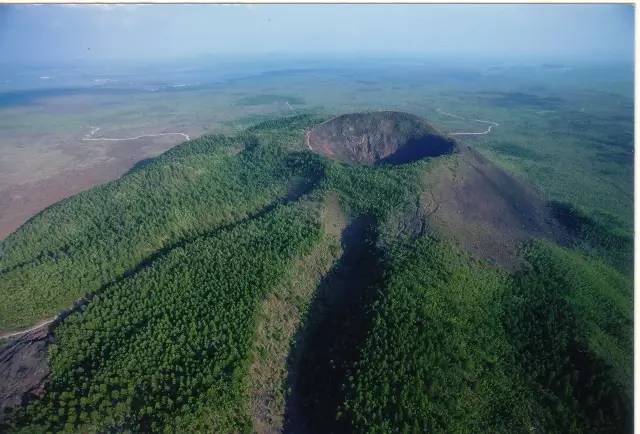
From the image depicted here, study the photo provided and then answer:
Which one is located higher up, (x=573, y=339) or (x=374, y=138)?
(x=374, y=138)

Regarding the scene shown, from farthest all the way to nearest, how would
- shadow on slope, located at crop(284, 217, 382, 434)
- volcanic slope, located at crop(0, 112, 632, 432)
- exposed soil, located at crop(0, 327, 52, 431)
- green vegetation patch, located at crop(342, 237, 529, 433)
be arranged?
exposed soil, located at crop(0, 327, 52, 431) < shadow on slope, located at crop(284, 217, 382, 434) < volcanic slope, located at crop(0, 112, 632, 432) < green vegetation patch, located at crop(342, 237, 529, 433)

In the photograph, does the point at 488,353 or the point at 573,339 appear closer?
the point at 488,353

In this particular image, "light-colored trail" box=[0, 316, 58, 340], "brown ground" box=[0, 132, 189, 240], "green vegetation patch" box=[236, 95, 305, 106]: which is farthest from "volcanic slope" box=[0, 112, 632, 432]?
"green vegetation patch" box=[236, 95, 305, 106]

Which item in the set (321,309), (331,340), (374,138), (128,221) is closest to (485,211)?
(321,309)

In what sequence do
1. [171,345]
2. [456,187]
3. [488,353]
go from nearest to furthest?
1. [488,353]
2. [171,345]
3. [456,187]

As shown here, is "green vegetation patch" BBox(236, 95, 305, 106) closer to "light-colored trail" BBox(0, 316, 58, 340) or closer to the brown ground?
the brown ground

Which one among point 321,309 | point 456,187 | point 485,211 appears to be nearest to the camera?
point 321,309

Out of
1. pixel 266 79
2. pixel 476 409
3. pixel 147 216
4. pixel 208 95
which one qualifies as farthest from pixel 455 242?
pixel 266 79

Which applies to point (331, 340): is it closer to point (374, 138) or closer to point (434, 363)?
point (434, 363)

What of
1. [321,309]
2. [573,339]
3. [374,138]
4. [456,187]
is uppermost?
[374,138]
